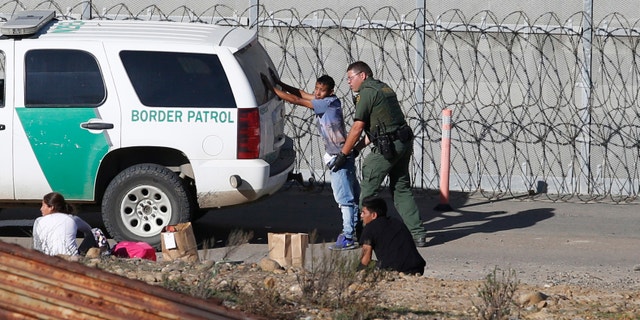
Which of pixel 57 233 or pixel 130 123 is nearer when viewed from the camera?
pixel 57 233

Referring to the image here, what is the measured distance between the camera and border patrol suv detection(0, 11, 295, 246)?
9.74 metres

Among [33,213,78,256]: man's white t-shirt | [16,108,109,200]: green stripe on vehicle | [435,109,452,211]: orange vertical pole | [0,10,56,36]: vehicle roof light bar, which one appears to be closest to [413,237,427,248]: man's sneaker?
[435,109,452,211]: orange vertical pole

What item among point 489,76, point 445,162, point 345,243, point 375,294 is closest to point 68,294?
point 375,294

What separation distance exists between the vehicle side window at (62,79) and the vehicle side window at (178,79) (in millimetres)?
316

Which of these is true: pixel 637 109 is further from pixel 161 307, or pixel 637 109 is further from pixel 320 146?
pixel 161 307

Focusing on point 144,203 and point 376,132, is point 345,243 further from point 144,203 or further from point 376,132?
point 144,203

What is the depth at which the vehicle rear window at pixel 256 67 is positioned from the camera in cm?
998

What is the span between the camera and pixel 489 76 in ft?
44.4

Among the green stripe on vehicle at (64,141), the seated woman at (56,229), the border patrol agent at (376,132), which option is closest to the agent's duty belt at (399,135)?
the border patrol agent at (376,132)

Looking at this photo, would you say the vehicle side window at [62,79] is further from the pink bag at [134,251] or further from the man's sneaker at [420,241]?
the man's sneaker at [420,241]

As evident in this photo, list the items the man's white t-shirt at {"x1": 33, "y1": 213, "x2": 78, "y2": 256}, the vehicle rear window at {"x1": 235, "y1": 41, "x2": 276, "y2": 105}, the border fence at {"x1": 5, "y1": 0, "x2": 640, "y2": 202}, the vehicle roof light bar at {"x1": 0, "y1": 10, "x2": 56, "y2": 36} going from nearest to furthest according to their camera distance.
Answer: the man's white t-shirt at {"x1": 33, "y1": 213, "x2": 78, "y2": 256}
the vehicle roof light bar at {"x1": 0, "y1": 10, "x2": 56, "y2": 36}
the vehicle rear window at {"x1": 235, "y1": 41, "x2": 276, "y2": 105}
the border fence at {"x1": 5, "y1": 0, "x2": 640, "y2": 202}

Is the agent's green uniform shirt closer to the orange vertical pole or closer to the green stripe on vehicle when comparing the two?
the green stripe on vehicle

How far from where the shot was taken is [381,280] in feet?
25.0

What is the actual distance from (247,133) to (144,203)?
1.12 metres
